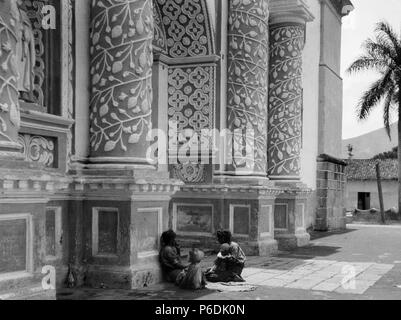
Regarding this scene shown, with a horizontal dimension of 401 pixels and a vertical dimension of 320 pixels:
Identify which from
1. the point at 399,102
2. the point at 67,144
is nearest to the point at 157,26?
the point at 67,144

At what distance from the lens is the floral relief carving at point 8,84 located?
5145 millimetres

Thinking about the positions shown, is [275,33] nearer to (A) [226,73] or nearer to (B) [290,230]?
(A) [226,73]

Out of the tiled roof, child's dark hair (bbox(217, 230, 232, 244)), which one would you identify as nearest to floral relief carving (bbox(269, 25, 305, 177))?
child's dark hair (bbox(217, 230, 232, 244))

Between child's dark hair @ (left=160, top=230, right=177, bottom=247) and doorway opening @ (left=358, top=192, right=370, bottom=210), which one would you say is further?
doorway opening @ (left=358, top=192, right=370, bottom=210)

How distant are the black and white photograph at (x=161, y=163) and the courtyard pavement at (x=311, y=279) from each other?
3cm

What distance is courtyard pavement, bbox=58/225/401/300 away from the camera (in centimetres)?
671

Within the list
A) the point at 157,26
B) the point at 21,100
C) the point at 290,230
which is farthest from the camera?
the point at 290,230

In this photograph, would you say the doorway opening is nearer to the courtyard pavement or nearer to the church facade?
the courtyard pavement

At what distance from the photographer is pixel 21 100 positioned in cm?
665

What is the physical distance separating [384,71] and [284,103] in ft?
52.1

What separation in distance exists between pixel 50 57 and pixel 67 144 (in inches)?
41.3

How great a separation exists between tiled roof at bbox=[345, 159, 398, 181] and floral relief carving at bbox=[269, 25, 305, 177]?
25.6 meters

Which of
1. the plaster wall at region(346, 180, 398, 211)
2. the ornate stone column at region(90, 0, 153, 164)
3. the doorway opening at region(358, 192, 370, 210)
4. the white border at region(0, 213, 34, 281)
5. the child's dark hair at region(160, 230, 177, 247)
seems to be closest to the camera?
the white border at region(0, 213, 34, 281)

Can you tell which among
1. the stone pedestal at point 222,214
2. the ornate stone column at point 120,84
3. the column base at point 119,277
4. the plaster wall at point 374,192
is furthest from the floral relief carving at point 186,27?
the plaster wall at point 374,192
